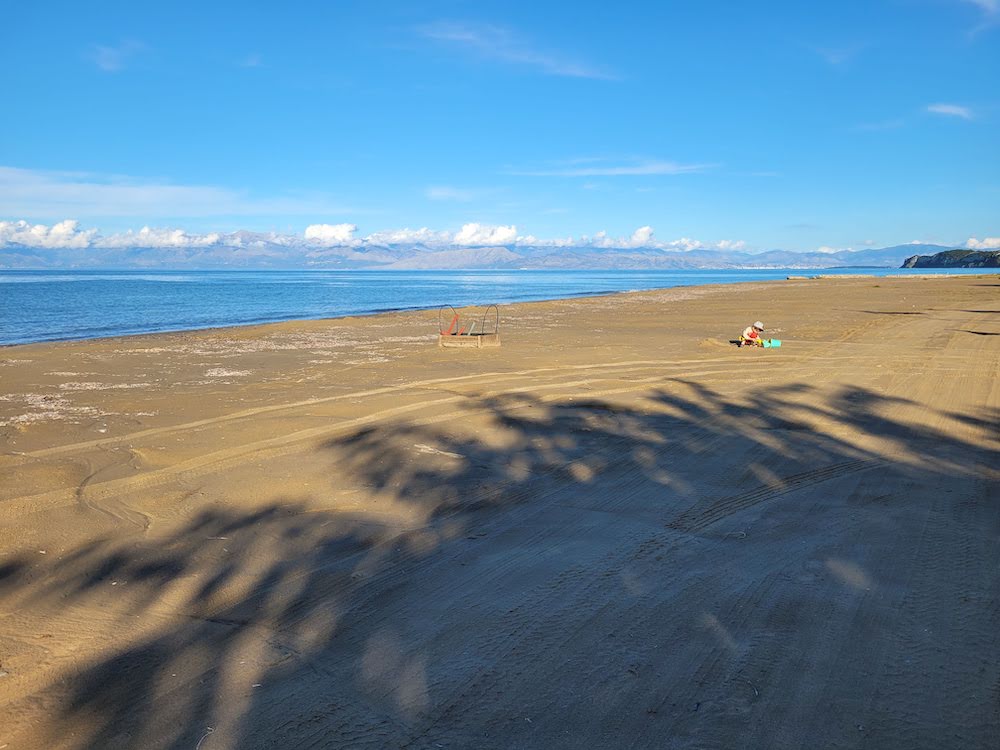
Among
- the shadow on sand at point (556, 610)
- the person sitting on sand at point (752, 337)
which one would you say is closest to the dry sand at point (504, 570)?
the shadow on sand at point (556, 610)

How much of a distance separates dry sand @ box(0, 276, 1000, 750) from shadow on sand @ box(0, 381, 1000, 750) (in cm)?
2

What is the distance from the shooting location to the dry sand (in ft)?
10.8

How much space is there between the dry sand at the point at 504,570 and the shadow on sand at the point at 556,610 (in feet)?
0.07

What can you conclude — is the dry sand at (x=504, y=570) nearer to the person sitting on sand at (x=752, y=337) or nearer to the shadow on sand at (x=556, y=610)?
the shadow on sand at (x=556, y=610)

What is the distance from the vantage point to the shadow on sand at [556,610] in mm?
3230

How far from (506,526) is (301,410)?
211 inches

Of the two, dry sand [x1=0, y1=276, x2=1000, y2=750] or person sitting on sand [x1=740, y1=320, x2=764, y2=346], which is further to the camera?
person sitting on sand [x1=740, y1=320, x2=764, y2=346]

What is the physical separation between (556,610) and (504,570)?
0.68 m

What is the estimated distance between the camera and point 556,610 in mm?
4250

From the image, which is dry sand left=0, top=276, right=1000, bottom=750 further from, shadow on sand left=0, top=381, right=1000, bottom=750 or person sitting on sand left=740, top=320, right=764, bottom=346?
person sitting on sand left=740, top=320, right=764, bottom=346

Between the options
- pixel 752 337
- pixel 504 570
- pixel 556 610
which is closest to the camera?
pixel 556 610

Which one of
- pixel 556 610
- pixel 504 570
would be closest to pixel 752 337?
pixel 504 570

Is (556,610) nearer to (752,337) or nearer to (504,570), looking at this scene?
(504,570)

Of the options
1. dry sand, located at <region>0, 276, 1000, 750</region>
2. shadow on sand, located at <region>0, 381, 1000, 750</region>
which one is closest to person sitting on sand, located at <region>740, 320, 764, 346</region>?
dry sand, located at <region>0, 276, 1000, 750</region>
